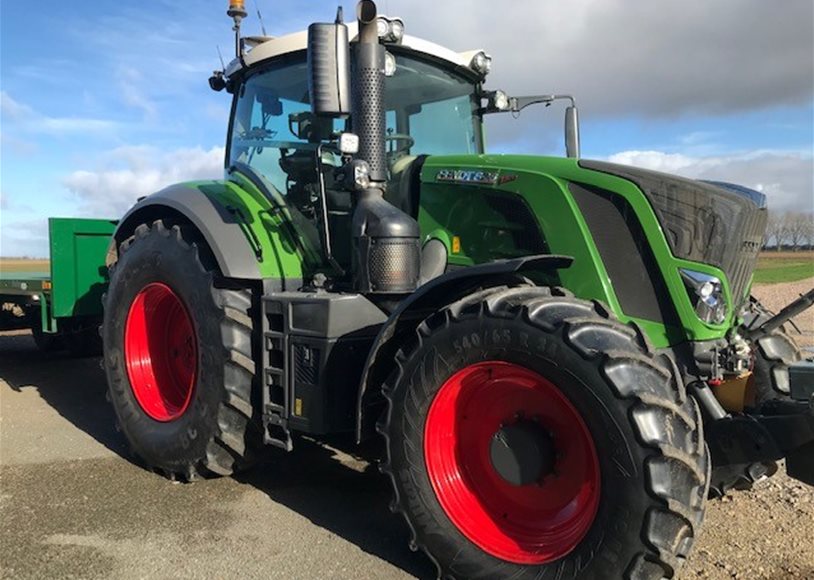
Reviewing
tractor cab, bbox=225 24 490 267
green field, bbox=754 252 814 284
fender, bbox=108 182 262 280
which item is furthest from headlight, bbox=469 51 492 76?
green field, bbox=754 252 814 284

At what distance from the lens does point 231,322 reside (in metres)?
4.04

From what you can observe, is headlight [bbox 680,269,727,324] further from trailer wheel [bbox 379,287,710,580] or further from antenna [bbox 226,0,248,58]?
antenna [bbox 226,0,248,58]

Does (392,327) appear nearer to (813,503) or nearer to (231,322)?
(231,322)

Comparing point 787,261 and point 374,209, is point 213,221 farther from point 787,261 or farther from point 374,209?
point 787,261

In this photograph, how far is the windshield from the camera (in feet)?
14.3

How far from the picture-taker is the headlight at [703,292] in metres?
3.18

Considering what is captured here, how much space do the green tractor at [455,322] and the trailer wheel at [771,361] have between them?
1 centimetres

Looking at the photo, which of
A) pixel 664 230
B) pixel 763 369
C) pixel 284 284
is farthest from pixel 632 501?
pixel 284 284

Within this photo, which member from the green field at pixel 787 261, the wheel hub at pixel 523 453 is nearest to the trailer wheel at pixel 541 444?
the wheel hub at pixel 523 453

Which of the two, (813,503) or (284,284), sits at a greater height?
(284,284)

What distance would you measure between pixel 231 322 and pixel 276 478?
107cm

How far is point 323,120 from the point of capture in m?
4.25

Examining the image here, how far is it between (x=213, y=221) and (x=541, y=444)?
2.32 metres

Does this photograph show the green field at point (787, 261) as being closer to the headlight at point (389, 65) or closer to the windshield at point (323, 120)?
the windshield at point (323, 120)
